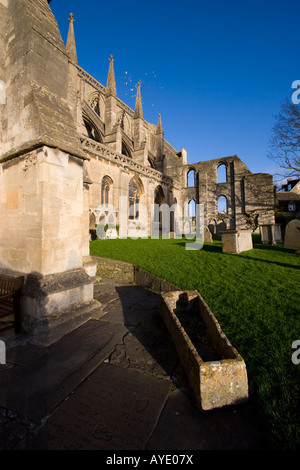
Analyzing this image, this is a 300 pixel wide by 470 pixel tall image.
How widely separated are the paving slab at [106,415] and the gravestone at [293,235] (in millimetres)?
9575

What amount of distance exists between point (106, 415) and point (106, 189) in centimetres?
1682

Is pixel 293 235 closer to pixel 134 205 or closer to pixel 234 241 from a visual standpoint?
pixel 234 241

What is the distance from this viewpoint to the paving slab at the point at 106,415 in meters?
1.42

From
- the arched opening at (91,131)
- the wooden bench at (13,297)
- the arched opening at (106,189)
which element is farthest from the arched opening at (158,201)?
the wooden bench at (13,297)

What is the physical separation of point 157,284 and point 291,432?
13.4ft

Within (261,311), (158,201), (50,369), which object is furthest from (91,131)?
(50,369)

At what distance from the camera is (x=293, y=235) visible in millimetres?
9297

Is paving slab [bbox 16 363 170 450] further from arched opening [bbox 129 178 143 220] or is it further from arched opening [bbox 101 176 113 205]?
arched opening [bbox 129 178 143 220]

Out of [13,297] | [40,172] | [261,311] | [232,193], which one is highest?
[232,193]

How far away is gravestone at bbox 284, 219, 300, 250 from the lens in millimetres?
9047

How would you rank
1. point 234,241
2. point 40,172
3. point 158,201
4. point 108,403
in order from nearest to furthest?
point 108,403 < point 40,172 < point 234,241 < point 158,201

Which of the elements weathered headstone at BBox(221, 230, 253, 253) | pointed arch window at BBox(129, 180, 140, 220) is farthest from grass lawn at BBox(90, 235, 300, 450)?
pointed arch window at BBox(129, 180, 140, 220)

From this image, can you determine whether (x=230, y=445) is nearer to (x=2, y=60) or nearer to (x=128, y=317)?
(x=128, y=317)

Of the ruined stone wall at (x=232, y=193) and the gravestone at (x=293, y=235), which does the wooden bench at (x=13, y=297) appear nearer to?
the gravestone at (x=293, y=235)
